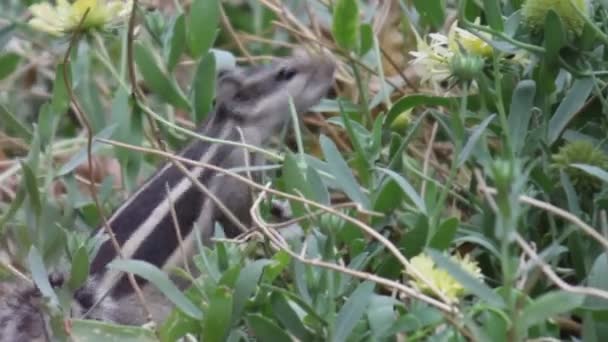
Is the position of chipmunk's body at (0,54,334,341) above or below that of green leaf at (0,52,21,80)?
below

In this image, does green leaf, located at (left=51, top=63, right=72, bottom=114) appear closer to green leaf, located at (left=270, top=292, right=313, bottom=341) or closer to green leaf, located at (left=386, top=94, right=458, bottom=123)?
green leaf, located at (left=386, top=94, right=458, bottom=123)

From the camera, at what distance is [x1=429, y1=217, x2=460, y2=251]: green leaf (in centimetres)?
152

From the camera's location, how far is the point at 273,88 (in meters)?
2.56

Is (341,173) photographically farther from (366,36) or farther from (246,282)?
(366,36)

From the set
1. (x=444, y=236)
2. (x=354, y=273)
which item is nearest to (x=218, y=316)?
(x=354, y=273)

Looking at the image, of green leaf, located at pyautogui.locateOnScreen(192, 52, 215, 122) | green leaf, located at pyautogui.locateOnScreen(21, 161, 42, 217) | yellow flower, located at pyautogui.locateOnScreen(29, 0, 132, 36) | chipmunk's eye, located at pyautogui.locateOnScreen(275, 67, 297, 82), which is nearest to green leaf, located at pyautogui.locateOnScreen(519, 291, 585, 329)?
green leaf, located at pyautogui.locateOnScreen(21, 161, 42, 217)

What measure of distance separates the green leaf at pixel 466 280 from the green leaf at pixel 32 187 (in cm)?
62

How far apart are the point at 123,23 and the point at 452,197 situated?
1.81 feet

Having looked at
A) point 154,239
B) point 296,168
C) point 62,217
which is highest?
point 296,168

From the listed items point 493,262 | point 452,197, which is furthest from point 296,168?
point 452,197

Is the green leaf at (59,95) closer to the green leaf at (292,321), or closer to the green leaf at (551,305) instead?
the green leaf at (292,321)

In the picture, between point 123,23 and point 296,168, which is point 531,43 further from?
point 123,23

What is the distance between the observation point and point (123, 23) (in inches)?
82.4

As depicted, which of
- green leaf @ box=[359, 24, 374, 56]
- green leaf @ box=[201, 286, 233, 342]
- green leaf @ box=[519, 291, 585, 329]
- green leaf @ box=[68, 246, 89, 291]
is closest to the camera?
green leaf @ box=[519, 291, 585, 329]
